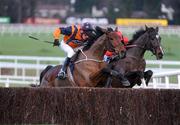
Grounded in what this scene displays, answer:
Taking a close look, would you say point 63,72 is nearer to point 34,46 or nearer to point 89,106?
point 89,106

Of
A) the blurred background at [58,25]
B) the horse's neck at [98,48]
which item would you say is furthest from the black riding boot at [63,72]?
the blurred background at [58,25]

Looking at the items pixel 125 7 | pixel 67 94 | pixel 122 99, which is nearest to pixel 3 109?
pixel 67 94

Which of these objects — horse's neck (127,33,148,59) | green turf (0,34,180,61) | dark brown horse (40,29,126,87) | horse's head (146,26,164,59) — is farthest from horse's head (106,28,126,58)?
green turf (0,34,180,61)

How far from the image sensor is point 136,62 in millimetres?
11258

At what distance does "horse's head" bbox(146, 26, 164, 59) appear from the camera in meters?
11.3

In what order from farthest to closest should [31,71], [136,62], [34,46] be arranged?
[34,46], [31,71], [136,62]

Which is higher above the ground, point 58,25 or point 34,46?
point 34,46

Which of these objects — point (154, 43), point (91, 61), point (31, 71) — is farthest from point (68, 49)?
point (31, 71)

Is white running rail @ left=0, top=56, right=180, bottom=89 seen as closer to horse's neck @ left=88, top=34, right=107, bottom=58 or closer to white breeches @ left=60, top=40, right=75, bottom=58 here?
white breeches @ left=60, top=40, right=75, bottom=58

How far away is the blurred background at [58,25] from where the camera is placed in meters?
18.5

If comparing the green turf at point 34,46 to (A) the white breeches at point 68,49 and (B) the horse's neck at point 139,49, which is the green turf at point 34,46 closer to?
(B) the horse's neck at point 139,49

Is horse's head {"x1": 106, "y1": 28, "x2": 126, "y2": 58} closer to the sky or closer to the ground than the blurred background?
closer to the sky

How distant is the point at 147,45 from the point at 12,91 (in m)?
3.57

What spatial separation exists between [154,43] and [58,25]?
129 feet
